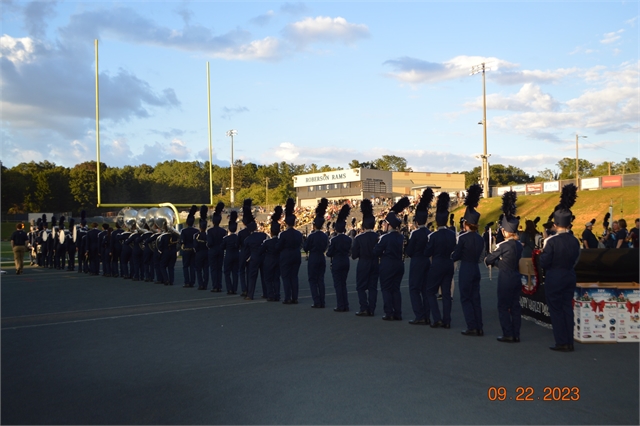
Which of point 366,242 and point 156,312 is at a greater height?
point 366,242

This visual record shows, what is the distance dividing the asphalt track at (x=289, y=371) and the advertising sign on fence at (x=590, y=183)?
50.6 meters

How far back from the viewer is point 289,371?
6520 mm

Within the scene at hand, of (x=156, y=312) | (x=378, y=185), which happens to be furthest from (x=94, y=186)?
(x=156, y=312)

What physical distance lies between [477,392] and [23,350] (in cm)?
632

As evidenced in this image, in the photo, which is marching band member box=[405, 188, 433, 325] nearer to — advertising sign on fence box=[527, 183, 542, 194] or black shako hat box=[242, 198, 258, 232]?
black shako hat box=[242, 198, 258, 232]

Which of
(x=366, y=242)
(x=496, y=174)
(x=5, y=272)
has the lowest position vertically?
(x=5, y=272)

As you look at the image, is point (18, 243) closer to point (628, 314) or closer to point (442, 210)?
point (442, 210)

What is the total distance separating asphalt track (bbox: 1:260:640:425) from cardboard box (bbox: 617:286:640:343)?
0.32 metres

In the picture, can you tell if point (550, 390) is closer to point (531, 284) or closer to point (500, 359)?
point (500, 359)

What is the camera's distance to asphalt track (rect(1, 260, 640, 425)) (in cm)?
510

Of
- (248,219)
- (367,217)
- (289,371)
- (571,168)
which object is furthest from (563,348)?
Answer: (571,168)

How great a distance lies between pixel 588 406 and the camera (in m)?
5.29

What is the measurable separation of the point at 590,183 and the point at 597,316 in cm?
5324
